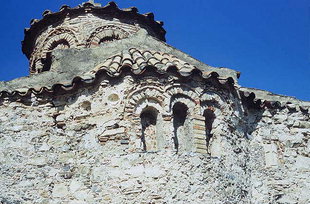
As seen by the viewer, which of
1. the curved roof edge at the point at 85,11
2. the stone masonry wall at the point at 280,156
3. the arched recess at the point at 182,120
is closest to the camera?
the arched recess at the point at 182,120

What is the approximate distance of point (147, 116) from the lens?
800cm

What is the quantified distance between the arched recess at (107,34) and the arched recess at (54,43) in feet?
1.76

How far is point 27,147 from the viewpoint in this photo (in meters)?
7.95

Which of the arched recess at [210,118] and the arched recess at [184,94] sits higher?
the arched recess at [184,94]

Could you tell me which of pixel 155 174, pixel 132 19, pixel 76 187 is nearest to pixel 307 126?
pixel 155 174

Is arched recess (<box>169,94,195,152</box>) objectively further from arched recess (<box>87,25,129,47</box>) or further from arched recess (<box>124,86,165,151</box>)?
arched recess (<box>87,25,129,47</box>)

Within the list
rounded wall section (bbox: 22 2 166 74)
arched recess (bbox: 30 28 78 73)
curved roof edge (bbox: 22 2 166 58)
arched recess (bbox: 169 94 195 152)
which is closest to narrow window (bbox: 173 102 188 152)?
arched recess (bbox: 169 94 195 152)

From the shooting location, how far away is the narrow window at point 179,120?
7897 mm

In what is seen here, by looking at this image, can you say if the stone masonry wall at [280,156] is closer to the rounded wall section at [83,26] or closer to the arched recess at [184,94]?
the arched recess at [184,94]

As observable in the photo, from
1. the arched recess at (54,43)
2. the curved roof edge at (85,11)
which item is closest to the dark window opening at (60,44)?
the arched recess at (54,43)

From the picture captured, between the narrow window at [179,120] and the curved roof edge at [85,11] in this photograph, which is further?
the curved roof edge at [85,11]

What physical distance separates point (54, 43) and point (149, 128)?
6.48m

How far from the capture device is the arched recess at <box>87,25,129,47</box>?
13242mm

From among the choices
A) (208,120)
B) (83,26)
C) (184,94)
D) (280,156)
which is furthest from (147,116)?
(83,26)
